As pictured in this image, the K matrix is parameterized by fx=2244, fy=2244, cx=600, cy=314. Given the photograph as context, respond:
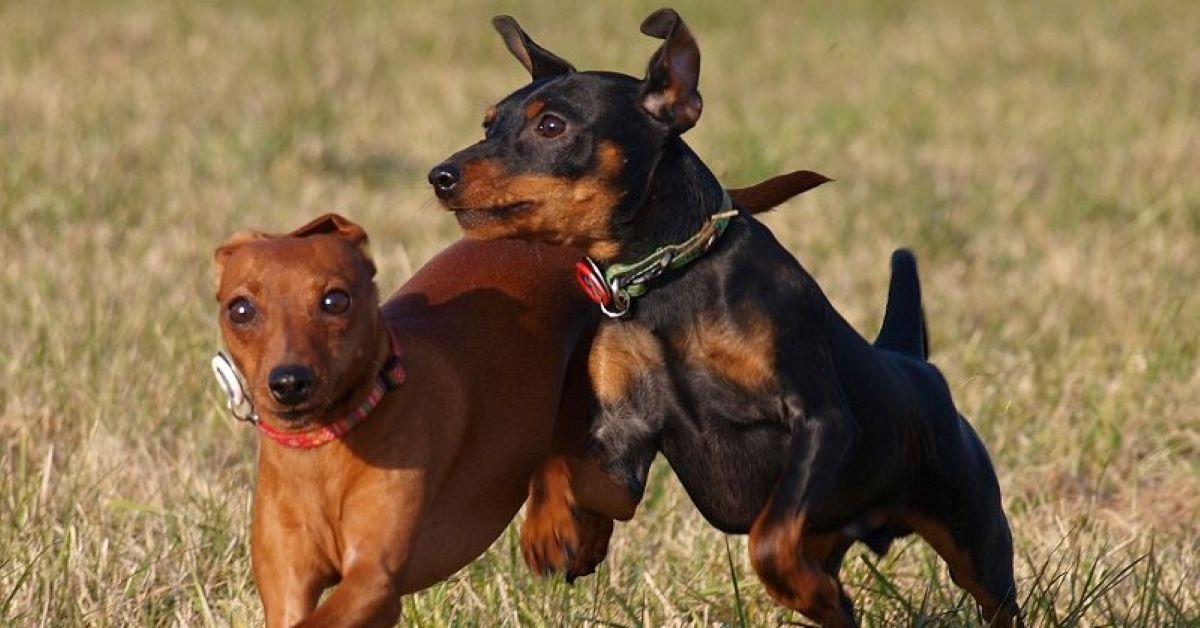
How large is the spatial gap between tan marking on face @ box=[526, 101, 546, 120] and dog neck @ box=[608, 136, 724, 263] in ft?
0.85

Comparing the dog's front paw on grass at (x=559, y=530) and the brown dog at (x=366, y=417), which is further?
the dog's front paw on grass at (x=559, y=530)

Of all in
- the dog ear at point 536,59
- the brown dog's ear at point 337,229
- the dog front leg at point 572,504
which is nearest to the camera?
the brown dog's ear at point 337,229

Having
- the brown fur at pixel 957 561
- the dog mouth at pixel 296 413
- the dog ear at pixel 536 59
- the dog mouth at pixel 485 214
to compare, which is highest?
the dog ear at pixel 536 59

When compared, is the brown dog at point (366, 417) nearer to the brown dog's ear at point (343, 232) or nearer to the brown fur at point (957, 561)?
the brown dog's ear at point (343, 232)

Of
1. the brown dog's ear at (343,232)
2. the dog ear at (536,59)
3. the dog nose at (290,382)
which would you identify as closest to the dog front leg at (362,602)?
the dog nose at (290,382)

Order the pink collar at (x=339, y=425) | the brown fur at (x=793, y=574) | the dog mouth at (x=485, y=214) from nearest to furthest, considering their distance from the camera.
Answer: the pink collar at (x=339, y=425), the brown fur at (x=793, y=574), the dog mouth at (x=485, y=214)

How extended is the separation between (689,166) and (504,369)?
556 millimetres

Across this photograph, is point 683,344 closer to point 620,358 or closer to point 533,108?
point 620,358

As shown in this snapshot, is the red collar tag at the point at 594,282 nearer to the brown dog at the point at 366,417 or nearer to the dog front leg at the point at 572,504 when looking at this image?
the brown dog at the point at 366,417

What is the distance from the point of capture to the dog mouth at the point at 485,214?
4.26 meters

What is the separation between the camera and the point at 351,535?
391 centimetres

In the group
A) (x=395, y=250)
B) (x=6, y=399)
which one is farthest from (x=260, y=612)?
(x=395, y=250)

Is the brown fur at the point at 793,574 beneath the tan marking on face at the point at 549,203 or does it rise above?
beneath

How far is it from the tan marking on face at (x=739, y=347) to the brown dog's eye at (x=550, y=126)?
0.47m
